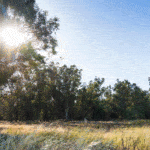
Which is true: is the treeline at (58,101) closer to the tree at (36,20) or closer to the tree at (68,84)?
the tree at (68,84)

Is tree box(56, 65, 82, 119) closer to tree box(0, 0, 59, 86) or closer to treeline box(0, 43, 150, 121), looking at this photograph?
treeline box(0, 43, 150, 121)

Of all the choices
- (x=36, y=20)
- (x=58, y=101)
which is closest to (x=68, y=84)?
(x=58, y=101)

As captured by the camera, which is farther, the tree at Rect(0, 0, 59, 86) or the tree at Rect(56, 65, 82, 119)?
the tree at Rect(56, 65, 82, 119)

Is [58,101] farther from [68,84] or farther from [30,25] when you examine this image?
[30,25]

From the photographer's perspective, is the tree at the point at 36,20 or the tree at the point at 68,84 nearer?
the tree at the point at 36,20

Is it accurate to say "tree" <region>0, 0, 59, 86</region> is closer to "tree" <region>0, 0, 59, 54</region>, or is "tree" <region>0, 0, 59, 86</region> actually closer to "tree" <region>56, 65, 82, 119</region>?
"tree" <region>0, 0, 59, 54</region>

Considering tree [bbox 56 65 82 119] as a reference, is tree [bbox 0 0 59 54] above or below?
above

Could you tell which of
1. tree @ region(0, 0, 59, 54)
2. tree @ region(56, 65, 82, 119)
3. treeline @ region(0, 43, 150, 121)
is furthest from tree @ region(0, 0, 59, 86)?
tree @ region(56, 65, 82, 119)

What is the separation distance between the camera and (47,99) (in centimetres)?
2908

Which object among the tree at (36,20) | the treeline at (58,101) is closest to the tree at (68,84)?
the treeline at (58,101)

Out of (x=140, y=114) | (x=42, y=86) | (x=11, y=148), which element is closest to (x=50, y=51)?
(x=11, y=148)

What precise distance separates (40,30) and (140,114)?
31.4m

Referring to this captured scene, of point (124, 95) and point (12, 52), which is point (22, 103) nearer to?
point (12, 52)

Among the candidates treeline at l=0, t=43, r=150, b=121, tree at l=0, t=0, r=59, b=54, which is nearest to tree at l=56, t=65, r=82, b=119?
treeline at l=0, t=43, r=150, b=121
